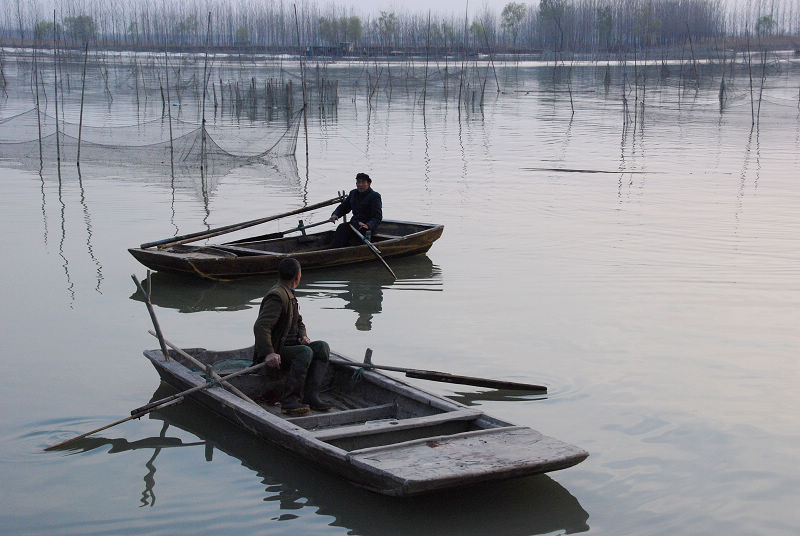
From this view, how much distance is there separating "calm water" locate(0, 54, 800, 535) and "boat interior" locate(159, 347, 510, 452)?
0.25m

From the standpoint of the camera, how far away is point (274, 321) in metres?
4.82

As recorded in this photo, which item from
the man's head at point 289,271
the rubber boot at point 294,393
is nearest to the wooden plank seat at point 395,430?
the rubber boot at point 294,393

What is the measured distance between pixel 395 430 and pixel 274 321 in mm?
962

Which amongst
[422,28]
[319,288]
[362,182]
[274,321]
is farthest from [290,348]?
[422,28]

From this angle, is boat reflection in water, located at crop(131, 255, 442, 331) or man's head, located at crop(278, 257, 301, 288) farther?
boat reflection in water, located at crop(131, 255, 442, 331)

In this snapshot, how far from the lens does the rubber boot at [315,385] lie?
16.3ft

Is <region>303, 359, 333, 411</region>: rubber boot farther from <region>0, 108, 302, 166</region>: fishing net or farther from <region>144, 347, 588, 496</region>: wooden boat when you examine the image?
<region>0, 108, 302, 166</region>: fishing net

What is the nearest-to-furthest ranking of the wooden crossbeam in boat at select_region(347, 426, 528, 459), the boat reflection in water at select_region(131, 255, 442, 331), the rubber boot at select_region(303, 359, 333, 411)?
the wooden crossbeam in boat at select_region(347, 426, 528, 459), the rubber boot at select_region(303, 359, 333, 411), the boat reflection in water at select_region(131, 255, 442, 331)

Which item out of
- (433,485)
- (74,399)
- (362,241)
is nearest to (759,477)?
(433,485)

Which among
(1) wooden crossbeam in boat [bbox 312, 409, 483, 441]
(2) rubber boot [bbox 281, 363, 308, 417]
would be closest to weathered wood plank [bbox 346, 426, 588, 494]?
(1) wooden crossbeam in boat [bbox 312, 409, 483, 441]

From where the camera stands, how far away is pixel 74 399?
17.6 ft

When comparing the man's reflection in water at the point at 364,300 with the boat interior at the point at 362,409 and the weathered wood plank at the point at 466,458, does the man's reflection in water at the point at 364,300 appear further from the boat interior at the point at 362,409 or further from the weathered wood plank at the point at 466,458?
the weathered wood plank at the point at 466,458

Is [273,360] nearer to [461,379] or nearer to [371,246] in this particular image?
[461,379]

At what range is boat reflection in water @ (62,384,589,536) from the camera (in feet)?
13.0
